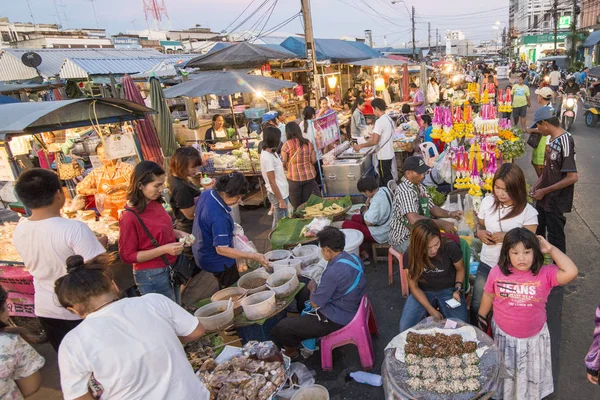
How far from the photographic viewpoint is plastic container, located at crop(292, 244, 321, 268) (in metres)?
4.40

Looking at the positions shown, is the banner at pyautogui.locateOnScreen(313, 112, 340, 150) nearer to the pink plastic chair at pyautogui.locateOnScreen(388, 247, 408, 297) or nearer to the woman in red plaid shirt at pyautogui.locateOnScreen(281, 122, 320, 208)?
the woman in red plaid shirt at pyautogui.locateOnScreen(281, 122, 320, 208)

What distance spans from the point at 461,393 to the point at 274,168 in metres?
3.93

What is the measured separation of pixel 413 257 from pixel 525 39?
6657cm

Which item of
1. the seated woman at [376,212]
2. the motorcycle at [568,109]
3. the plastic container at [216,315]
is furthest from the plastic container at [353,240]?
the motorcycle at [568,109]

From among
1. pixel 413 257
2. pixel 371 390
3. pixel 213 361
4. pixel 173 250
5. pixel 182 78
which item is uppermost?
pixel 182 78

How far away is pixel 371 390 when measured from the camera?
10.9 ft

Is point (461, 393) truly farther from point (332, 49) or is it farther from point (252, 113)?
point (332, 49)

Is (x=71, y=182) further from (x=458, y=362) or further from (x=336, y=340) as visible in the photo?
(x=458, y=362)

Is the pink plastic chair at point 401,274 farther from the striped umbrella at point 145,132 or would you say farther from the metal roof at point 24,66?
the metal roof at point 24,66

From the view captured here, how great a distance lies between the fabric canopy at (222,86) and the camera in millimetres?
7641

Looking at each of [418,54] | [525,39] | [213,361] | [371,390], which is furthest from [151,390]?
[525,39]

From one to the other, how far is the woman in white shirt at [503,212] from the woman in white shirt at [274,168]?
308 centimetres

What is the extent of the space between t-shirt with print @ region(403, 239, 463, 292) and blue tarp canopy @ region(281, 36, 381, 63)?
11231 mm

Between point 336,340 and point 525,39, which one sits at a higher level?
point 525,39
